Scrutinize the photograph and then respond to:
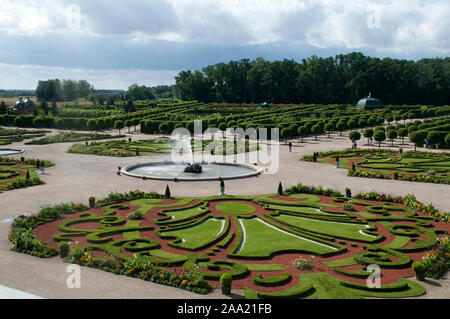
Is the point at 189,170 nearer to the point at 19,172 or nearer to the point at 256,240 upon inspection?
the point at 19,172

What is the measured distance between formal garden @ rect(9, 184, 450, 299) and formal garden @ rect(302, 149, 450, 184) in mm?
9227

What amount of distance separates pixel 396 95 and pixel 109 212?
13963cm

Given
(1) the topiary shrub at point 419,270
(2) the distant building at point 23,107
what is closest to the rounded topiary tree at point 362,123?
(1) the topiary shrub at point 419,270

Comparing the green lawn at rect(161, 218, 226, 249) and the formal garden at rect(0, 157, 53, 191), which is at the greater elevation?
the formal garden at rect(0, 157, 53, 191)

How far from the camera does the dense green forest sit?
479 feet

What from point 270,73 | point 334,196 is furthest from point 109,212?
point 270,73

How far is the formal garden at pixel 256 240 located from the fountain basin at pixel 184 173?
25.2ft

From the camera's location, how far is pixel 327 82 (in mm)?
150875

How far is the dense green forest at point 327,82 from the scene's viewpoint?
145875 mm

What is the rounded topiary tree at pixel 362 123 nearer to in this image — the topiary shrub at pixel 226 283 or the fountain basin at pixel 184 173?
the fountain basin at pixel 184 173

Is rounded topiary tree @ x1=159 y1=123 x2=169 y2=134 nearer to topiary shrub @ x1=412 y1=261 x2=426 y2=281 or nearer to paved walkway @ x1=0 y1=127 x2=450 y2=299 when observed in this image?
paved walkway @ x1=0 y1=127 x2=450 y2=299

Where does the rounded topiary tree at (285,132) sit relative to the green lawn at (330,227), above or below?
above

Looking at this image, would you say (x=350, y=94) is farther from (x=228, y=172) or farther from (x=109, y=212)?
(x=109, y=212)

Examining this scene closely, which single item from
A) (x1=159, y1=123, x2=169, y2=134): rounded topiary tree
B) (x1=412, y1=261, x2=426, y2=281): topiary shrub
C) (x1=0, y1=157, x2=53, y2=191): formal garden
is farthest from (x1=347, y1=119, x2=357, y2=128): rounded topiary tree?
(x1=412, y1=261, x2=426, y2=281): topiary shrub
